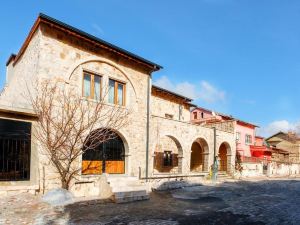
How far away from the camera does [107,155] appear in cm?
1456

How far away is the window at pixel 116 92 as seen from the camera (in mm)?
14766

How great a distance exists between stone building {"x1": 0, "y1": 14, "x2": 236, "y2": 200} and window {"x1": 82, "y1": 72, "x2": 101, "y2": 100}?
0.17ft

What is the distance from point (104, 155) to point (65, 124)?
306 centimetres

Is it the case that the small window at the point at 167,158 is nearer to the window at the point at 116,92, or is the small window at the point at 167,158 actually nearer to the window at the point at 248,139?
the window at the point at 116,92

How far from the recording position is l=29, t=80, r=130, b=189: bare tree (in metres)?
11.7

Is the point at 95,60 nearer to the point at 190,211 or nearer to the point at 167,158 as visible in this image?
the point at 190,211

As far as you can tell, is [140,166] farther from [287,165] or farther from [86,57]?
[287,165]

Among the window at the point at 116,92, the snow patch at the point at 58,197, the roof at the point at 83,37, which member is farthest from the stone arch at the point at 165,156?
the snow patch at the point at 58,197

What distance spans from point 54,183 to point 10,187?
1825 mm

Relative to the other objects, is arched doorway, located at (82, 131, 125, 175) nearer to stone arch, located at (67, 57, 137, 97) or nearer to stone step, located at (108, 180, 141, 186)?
stone step, located at (108, 180, 141, 186)

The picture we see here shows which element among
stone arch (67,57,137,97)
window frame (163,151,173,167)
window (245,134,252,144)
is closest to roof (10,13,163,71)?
stone arch (67,57,137,97)

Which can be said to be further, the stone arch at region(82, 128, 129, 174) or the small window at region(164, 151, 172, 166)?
the small window at region(164, 151, 172, 166)

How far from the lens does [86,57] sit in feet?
44.7

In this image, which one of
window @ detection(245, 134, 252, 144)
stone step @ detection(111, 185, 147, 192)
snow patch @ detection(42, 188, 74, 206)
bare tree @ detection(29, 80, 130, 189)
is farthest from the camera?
window @ detection(245, 134, 252, 144)
